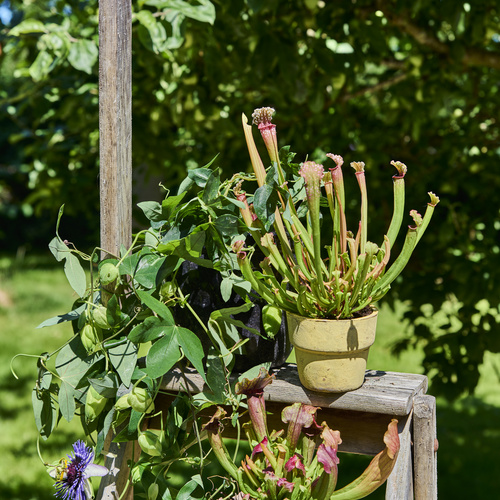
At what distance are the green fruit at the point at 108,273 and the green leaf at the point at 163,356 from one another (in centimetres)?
13

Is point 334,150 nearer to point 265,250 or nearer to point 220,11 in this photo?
point 220,11

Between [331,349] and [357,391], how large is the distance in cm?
10

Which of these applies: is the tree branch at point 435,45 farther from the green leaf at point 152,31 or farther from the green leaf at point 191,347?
the green leaf at point 191,347

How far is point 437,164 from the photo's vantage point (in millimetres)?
2375

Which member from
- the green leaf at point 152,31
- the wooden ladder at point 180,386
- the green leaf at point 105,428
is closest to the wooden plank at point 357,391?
the wooden ladder at point 180,386

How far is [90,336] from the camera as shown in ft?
3.28

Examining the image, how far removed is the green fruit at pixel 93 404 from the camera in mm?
995

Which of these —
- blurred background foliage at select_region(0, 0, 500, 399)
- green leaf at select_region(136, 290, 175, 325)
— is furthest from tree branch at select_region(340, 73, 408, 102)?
green leaf at select_region(136, 290, 175, 325)

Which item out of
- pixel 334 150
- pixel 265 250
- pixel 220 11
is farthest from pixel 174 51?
pixel 265 250

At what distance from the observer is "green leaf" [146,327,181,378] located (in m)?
0.88

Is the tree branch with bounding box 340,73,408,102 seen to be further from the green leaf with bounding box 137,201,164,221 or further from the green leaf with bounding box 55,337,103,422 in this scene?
the green leaf with bounding box 55,337,103,422

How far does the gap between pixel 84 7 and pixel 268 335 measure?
5.34 ft

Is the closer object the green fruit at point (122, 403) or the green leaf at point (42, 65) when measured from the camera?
the green fruit at point (122, 403)

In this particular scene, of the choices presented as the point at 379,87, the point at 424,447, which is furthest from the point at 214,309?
the point at 379,87
